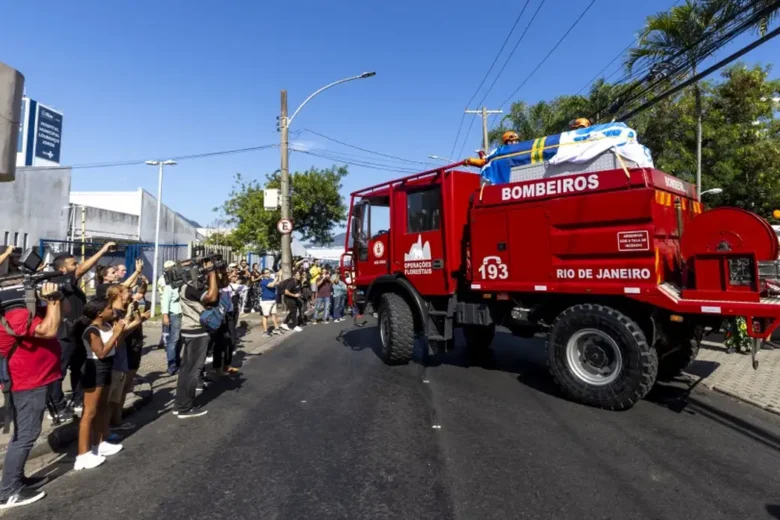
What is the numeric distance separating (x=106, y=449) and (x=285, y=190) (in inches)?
480

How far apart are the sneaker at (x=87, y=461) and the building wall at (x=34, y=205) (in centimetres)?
1783

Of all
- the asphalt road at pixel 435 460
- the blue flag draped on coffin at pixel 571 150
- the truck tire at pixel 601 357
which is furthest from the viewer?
the blue flag draped on coffin at pixel 571 150

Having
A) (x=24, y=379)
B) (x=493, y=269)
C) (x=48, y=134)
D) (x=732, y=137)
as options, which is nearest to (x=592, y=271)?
(x=493, y=269)

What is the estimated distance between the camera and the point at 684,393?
640 centimetres

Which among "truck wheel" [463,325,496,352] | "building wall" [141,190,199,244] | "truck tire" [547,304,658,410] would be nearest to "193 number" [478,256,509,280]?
"truck tire" [547,304,658,410]

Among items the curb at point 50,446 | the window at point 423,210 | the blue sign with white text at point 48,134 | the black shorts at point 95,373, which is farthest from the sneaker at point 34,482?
the blue sign with white text at point 48,134

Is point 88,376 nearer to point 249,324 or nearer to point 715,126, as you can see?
point 249,324

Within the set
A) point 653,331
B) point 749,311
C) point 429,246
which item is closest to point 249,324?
point 429,246

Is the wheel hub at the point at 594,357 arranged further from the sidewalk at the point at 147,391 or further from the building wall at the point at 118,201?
the building wall at the point at 118,201

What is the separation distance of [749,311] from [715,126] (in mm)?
21717

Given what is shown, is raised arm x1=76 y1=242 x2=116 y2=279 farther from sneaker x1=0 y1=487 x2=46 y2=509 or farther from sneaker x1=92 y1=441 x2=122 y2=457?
sneaker x1=0 y1=487 x2=46 y2=509

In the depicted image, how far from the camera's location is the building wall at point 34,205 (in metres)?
18.5

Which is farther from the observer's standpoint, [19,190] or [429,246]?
[19,190]

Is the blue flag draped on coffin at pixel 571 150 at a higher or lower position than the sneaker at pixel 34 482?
higher
